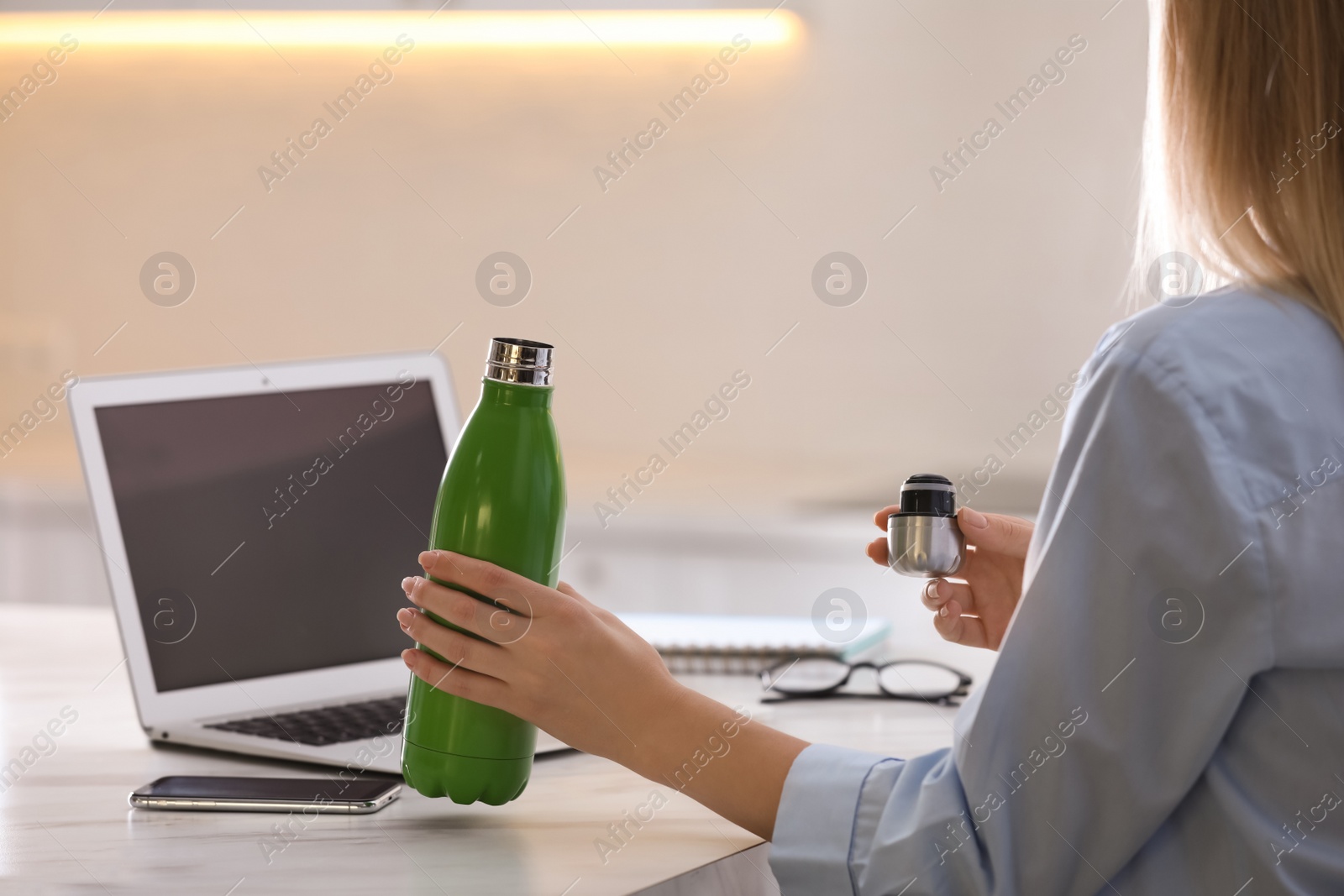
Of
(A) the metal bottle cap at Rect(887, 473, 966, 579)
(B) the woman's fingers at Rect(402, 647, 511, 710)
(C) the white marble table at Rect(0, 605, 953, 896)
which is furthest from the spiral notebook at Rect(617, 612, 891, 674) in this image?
(B) the woman's fingers at Rect(402, 647, 511, 710)

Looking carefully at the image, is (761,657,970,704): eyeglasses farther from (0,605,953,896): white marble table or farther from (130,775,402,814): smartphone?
(130,775,402,814): smartphone

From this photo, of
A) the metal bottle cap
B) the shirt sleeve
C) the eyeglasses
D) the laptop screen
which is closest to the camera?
the shirt sleeve

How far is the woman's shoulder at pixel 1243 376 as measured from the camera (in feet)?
1.77

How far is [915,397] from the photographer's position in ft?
6.66

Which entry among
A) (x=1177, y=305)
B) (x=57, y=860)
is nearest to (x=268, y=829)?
(x=57, y=860)

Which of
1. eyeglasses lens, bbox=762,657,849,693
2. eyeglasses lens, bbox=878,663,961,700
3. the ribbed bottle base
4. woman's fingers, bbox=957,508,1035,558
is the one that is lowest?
eyeglasses lens, bbox=878,663,961,700

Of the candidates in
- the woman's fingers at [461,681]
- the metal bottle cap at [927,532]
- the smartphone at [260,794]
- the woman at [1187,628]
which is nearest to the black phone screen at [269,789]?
the smartphone at [260,794]

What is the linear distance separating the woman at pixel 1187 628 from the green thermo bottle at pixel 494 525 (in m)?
0.19

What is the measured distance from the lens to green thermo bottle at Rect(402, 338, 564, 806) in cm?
67

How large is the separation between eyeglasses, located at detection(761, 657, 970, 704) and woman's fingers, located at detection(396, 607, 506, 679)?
1.58 feet

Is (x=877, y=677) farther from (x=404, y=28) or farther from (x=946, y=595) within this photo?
(x=404, y=28)

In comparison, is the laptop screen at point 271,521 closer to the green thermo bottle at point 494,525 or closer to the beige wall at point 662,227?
the green thermo bottle at point 494,525

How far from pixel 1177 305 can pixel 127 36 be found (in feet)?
7.42

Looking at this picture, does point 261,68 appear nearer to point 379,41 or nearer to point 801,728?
point 379,41
